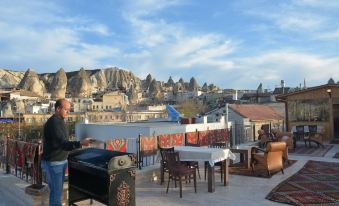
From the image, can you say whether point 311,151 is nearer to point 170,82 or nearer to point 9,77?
point 9,77

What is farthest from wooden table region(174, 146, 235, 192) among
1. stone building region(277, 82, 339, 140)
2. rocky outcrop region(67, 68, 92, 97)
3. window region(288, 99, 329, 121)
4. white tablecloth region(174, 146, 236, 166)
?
rocky outcrop region(67, 68, 92, 97)

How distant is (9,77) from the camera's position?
137m

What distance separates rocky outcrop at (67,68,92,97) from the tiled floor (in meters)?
133

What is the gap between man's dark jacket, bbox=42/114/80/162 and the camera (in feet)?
14.1

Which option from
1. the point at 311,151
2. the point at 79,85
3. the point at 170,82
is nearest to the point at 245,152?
the point at 311,151

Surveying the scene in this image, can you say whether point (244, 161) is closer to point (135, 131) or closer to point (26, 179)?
point (26, 179)

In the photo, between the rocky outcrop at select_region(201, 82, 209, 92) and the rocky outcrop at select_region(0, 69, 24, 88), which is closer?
the rocky outcrop at select_region(0, 69, 24, 88)

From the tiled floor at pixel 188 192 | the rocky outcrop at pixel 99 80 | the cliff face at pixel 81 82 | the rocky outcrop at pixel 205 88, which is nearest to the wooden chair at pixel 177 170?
the tiled floor at pixel 188 192

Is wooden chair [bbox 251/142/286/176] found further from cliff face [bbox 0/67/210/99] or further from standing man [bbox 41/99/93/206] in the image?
cliff face [bbox 0/67/210/99]

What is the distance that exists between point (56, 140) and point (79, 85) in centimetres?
14215

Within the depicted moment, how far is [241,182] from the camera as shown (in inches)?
298

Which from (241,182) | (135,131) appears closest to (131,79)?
(135,131)

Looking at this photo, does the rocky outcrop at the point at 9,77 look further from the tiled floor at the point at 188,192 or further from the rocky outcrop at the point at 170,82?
the tiled floor at the point at 188,192

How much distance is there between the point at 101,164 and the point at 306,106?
611 inches
